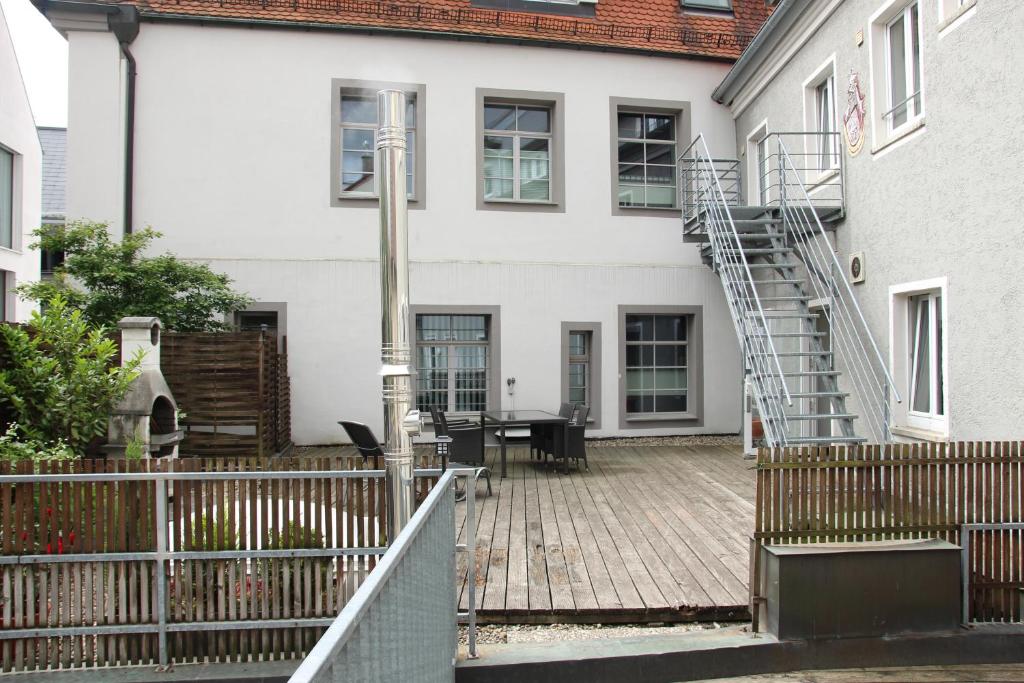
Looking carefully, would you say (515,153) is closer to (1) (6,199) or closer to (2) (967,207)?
(2) (967,207)

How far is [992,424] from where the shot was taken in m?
6.02

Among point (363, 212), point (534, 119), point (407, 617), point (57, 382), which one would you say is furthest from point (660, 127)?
point (407, 617)

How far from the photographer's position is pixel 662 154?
12445 mm

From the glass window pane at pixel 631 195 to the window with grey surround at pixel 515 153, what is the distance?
4.16ft

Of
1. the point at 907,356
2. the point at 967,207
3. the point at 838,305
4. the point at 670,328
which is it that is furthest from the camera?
the point at 670,328

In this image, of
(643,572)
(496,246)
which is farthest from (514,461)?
(643,572)

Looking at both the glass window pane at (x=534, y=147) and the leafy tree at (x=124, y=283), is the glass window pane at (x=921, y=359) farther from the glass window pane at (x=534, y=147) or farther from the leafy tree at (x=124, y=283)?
the leafy tree at (x=124, y=283)

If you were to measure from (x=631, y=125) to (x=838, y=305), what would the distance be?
211 inches

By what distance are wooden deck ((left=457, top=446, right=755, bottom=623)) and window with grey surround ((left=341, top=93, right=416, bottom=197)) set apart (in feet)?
17.4

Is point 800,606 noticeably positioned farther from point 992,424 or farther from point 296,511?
point 992,424

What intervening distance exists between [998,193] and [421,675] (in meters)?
6.09

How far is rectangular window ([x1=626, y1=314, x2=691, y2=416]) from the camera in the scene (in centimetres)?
1219

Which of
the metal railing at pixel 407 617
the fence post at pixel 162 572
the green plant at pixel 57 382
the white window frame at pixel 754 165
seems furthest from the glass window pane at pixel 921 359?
the green plant at pixel 57 382

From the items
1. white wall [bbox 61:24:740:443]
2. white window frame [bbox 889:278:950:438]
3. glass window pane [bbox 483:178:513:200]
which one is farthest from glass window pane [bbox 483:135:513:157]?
white window frame [bbox 889:278:950:438]
